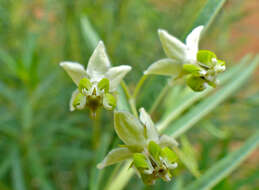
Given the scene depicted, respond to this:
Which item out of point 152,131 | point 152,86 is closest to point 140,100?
point 152,86

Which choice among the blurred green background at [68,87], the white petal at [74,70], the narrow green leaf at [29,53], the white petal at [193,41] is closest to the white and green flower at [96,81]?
the white petal at [74,70]

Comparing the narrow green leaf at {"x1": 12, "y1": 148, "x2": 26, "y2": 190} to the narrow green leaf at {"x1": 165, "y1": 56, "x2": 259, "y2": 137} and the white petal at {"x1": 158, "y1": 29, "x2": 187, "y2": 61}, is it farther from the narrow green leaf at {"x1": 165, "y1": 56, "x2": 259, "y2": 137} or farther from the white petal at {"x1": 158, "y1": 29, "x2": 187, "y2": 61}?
the white petal at {"x1": 158, "y1": 29, "x2": 187, "y2": 61}

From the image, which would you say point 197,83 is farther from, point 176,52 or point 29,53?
point 29,53

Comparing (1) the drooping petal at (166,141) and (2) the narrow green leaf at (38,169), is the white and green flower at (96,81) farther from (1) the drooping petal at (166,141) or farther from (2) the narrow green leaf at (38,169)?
(2) the narrow green leaf at (38,169)

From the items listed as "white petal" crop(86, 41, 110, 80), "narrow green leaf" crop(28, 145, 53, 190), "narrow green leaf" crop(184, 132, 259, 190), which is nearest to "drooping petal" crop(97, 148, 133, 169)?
"white petal" crop(86, 41, 110, 80)

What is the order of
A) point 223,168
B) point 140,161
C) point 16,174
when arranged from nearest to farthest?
point 140,161 < point 223,168 < point 16,174

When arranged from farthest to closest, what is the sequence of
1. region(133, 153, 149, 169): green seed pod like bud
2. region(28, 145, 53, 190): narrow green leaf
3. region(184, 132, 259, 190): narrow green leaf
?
region(28, 145, 53, 190): narrow green leaf < region(184, 132, 259, 190): narrow green leaf < region(133, 153, 149, 169): green seed pod like bud

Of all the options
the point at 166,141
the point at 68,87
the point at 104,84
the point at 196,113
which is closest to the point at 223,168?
the point at 196,113
